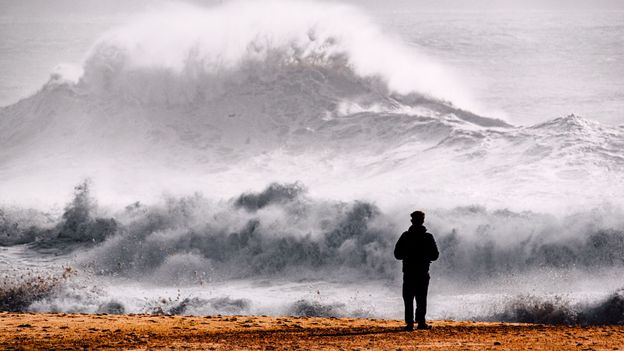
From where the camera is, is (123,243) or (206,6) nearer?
(123,243)

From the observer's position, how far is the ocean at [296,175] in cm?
1794

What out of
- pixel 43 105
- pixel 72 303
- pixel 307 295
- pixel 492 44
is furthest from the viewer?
pixel 492 44

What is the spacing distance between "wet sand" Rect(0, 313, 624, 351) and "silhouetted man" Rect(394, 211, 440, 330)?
323mm

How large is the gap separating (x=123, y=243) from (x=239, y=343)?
42.4 feet

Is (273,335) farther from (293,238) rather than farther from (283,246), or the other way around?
(293,238)

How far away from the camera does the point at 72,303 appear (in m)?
16.0

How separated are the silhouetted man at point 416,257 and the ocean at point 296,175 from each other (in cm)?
546

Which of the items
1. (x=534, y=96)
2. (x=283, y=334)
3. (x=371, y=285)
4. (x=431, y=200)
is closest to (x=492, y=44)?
(x=534, y=96)

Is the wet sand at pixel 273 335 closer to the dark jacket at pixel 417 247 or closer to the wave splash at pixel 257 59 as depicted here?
the dark jacket at pixel 417 247

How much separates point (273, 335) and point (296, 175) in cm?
1741

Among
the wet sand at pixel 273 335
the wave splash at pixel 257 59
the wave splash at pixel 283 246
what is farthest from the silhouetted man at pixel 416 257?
the wave splash at pixel 257 59

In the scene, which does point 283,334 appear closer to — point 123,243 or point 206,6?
point 123,243

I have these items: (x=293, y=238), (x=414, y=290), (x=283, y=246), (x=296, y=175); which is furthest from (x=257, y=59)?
(x=414, y=290)

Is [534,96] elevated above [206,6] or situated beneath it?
situated beneath
